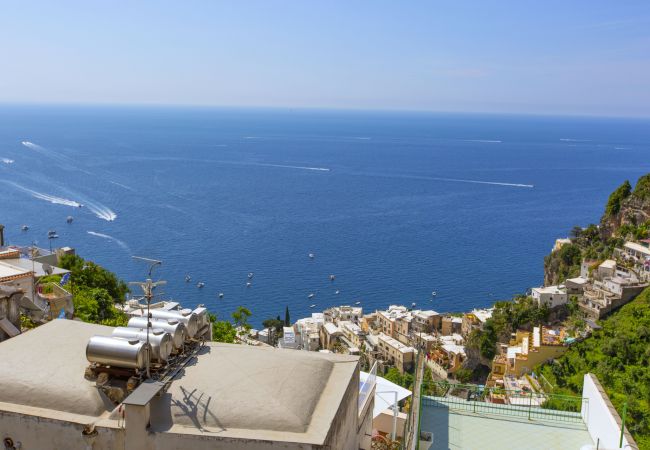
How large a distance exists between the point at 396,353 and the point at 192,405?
1318 inches

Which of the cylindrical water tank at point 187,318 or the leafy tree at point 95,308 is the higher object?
the cylindrical water tank at point 187,318

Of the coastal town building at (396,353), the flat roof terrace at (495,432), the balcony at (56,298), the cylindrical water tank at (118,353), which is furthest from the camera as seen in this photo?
the coastal town building at (396,353)

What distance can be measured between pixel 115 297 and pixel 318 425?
88.3ft

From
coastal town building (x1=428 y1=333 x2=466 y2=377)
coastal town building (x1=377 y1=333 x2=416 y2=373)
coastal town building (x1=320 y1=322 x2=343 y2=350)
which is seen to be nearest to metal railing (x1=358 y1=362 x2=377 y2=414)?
coastal town building (x1=428 y1=333 x2=466 y2=377)

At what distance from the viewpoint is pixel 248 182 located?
3917 inches

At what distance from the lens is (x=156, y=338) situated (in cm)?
705

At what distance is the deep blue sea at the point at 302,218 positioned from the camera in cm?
5309

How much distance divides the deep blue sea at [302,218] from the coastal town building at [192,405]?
38.7 m

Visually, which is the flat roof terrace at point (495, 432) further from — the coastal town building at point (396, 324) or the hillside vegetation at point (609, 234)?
the hillside vegetation at point (609, 234)

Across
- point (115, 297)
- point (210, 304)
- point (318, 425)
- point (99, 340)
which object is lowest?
point (210, 304)

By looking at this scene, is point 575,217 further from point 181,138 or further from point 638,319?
point 181,138

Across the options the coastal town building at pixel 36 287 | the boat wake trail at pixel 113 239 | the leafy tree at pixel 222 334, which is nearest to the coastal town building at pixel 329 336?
the coastal town building at pixel 36 287

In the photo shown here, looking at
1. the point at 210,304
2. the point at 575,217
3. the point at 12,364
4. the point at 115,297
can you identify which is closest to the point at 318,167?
the point at 575,217

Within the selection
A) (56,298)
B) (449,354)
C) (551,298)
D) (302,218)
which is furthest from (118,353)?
(302,218)
